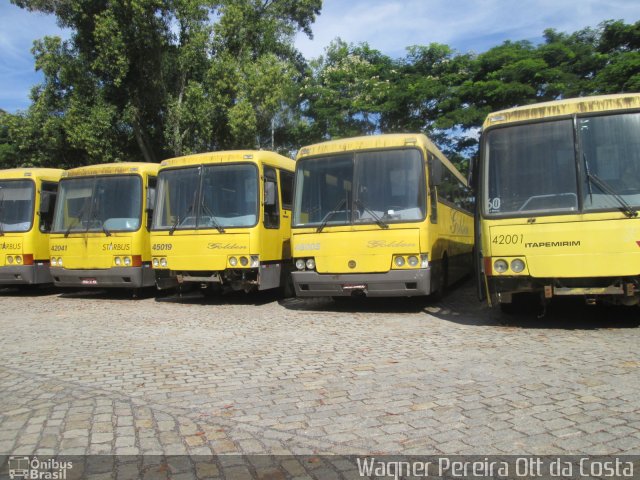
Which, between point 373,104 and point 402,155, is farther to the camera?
point 373,104

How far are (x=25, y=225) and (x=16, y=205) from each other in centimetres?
57

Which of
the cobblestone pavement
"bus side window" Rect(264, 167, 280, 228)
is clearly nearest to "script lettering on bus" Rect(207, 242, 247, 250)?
"bus side window" Rect(264, 167, 280, 228)

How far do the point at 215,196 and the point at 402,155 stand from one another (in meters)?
3.76

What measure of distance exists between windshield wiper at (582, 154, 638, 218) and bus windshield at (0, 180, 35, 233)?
11667 millimetres

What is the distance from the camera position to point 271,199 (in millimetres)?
10531

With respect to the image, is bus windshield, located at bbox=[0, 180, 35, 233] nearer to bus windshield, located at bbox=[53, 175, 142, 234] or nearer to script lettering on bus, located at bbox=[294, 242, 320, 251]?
bus windshield, located at bbox=[53, 175, 142, 234]

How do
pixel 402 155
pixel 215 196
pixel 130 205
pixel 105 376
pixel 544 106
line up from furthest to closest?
pixel 130 205 → pixel 215 196 → pixel 402 155 → pixel 544 106 → pixel 105 376

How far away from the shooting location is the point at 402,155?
30.1 ft

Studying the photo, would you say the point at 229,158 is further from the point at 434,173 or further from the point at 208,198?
the point at 434,173

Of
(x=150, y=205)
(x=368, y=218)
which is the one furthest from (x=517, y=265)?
(x=150, y=205)

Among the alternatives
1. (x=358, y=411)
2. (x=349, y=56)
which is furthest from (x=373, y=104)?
(x=358, y=411)

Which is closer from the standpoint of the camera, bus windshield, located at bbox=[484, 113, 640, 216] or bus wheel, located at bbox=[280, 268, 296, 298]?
bus windshield, located at bbox=[484, 113, 640, 216]

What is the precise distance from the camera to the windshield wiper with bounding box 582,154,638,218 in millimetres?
6633

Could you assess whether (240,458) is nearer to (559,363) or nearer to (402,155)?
(559,363)
